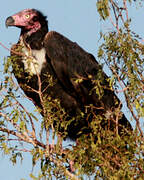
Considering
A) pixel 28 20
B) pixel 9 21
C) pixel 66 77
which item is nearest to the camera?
pixel 66 77

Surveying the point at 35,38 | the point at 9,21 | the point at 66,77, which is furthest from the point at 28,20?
the point at 66,77

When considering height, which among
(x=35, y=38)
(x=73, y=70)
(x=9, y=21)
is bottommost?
(x=73, y=70)

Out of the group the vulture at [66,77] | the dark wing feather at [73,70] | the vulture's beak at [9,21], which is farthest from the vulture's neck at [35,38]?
the vulture's beak at [9,21]

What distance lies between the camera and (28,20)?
8.25 meters

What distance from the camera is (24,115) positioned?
5871 mm

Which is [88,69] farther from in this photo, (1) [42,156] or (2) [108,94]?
(1) [42,156]

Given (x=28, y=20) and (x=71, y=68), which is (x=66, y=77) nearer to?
(x=71, y=68)

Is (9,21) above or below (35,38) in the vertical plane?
above

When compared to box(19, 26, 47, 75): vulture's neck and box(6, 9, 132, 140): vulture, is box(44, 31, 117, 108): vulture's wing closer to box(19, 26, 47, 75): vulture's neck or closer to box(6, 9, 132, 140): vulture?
box(6, 9, 132, 140): vulture

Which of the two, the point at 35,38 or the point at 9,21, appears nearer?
the point at 35,38

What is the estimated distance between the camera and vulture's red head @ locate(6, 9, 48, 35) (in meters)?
8.05

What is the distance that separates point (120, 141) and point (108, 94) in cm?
215

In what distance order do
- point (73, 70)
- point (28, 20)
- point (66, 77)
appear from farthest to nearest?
Result: point (28, 20)
point (73, 70)
point (66, 77)

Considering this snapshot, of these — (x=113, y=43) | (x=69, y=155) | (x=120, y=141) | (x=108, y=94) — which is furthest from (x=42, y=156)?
(x=108, y=94)
